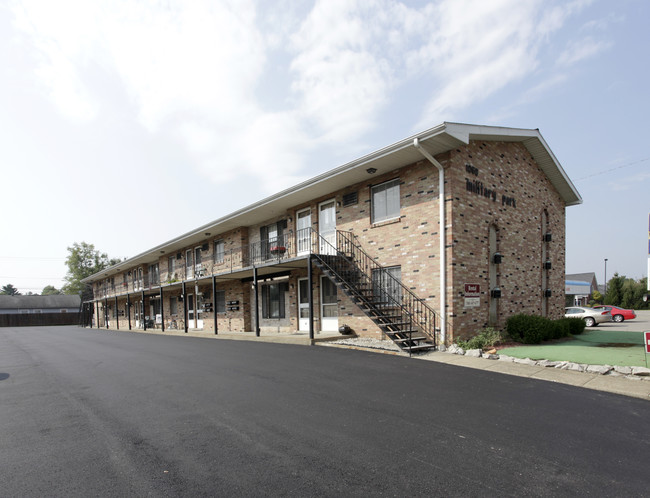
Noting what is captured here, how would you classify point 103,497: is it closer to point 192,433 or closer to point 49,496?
point 49,496

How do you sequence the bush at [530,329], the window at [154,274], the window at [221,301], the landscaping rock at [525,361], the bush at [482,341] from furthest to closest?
the window at [154,274]
the window at [221,301]
the bush at [530,329]
the bush at [482,341]
the landscaping rock at [525,361]

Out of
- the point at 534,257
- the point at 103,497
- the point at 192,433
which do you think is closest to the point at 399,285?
the point at 534,257

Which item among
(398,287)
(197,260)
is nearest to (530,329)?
(398,287)

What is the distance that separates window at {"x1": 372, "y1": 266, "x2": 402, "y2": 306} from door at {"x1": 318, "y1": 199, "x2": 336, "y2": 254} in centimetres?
239

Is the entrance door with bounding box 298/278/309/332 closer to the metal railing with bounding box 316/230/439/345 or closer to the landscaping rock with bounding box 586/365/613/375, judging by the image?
the metal railing with bounding box 316/230/439/345

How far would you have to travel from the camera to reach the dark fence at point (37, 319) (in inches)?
1999

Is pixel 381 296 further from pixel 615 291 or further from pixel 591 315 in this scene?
pixel 615 291

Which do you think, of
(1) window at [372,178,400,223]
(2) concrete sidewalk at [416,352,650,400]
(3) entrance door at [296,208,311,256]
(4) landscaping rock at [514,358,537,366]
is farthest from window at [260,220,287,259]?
(4) landscaping rock at [514,358,537,366]

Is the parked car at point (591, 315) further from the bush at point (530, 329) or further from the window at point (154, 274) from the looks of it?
the window at point (154, 274)

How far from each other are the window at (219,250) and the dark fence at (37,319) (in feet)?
140

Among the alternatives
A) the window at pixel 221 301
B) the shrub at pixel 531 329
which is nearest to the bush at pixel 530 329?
the shrub at pixel 531 329

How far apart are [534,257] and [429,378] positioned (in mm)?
9908

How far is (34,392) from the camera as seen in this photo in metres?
6.76

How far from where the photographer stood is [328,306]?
48.7ft
